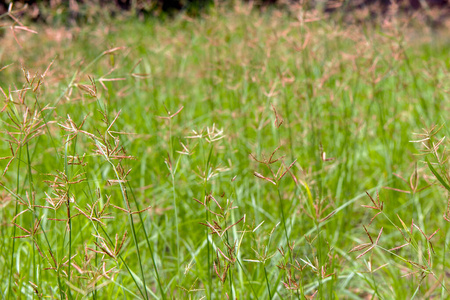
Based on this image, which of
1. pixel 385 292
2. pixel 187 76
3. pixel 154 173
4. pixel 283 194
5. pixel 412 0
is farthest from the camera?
pixel 412 0

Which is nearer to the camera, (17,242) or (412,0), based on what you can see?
(17,242)

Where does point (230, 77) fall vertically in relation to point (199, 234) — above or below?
above

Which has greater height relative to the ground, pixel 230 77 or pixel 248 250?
pixel 230 77

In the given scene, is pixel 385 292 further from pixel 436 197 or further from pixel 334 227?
pixel 436 197

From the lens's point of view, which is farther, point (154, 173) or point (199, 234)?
point (154, 173)

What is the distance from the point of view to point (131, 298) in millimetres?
1723

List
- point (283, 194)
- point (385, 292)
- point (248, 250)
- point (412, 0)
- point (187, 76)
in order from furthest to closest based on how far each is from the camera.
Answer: point (412, 0)
point (187, 76)
point (283, 194)
point (248, 250)
point (385, 292)

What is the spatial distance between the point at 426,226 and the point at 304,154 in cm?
79

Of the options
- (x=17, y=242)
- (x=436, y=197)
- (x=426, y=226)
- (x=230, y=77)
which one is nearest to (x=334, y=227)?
(x=426, y=226)

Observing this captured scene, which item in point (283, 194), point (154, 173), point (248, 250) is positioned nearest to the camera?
point (248, 250)

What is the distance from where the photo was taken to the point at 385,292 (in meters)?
1.64

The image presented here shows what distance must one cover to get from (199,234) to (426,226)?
1054mm

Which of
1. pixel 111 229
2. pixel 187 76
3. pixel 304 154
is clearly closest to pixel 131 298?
pixel 111 229

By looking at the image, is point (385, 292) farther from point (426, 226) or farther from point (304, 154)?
point (304, 154)
